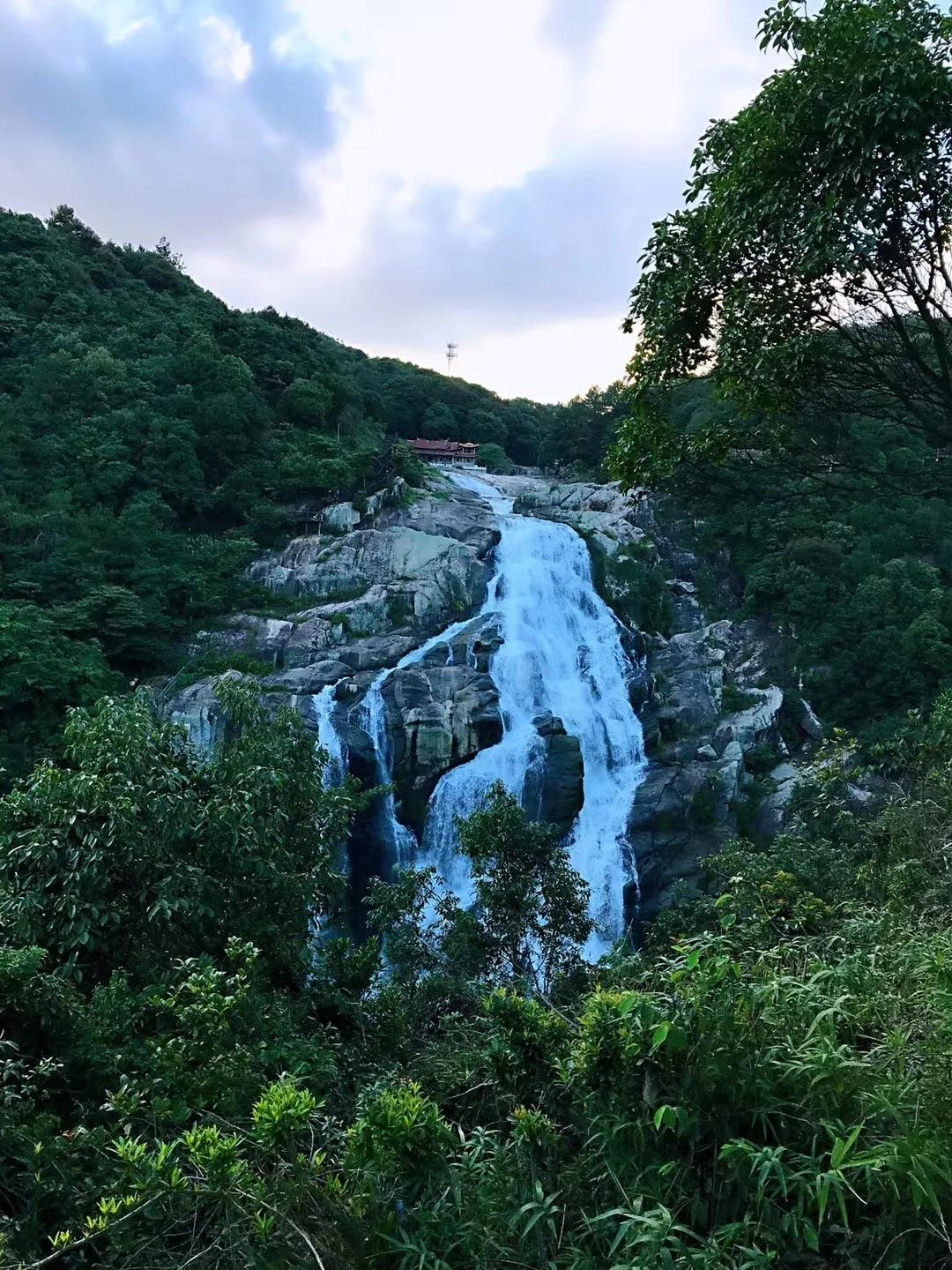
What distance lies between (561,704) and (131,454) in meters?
15.1

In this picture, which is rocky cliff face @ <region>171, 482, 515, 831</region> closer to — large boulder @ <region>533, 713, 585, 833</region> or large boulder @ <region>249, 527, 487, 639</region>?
large boulder @ <region>249, 527, 487, 639</region>

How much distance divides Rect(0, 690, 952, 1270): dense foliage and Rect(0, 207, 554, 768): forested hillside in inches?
510

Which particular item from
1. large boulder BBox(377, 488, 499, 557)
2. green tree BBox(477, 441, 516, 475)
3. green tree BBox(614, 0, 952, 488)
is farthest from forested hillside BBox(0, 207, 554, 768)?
green tree BBox(614, 0, 952, 488)

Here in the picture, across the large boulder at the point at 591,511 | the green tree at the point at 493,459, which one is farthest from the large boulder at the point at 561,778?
→ the green tree at the point at 493,459

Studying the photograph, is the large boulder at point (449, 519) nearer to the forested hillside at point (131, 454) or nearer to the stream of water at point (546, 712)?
the stream of water at point (546, 712)

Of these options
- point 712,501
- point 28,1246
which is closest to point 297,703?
point 712,501

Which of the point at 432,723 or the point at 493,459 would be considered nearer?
the point at 432,723

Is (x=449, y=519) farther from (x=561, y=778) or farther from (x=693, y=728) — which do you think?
(x=561, y=778)

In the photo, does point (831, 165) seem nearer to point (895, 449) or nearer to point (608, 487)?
point (608, 487)

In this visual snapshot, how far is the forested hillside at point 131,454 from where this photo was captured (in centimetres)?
1850

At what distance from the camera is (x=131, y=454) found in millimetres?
23969

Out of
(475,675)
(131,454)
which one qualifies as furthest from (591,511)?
(131,454)

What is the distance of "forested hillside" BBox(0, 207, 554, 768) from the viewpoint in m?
18.5

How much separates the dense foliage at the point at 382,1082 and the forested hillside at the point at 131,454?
42.5 feet
